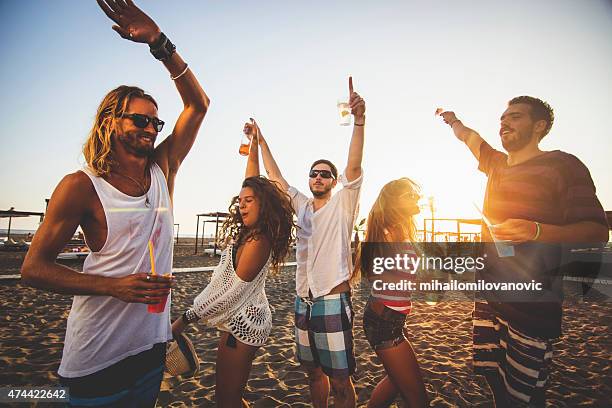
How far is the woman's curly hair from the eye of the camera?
7.77 feet

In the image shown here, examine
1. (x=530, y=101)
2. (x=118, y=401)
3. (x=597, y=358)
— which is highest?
(x=530, y=101)

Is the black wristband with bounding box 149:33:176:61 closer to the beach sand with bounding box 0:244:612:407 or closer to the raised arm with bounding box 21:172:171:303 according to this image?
the raised arm with bounding box 21:172:171:303

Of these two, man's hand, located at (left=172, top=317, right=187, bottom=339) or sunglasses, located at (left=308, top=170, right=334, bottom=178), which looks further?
sunglasses, located at (left=308, top=170, right=334, bottom=178)

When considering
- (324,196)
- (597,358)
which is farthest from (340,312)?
(597,358)

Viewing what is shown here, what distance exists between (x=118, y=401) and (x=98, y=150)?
1333mm

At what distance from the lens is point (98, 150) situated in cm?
168

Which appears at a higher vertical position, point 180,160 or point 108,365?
point 180,160

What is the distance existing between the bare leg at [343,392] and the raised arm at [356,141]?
1.71 m

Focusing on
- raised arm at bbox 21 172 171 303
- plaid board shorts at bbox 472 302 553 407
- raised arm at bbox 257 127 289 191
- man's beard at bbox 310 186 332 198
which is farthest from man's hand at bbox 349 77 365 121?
raised arm at bbox 21 172 171 303

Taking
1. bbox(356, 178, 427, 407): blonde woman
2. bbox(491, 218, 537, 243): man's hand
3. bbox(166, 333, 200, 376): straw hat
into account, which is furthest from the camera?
bbox(356, 178, 427, 407): blonde woman

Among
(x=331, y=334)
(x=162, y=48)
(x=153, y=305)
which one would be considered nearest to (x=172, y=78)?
(x=162, y=48)

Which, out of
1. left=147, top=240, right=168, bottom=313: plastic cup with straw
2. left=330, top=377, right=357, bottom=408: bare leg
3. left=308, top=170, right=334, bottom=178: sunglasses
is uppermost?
left=308, top=170, right=334, bottom=178: sunglasses

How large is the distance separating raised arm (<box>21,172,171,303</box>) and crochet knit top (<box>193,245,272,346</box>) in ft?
2.34

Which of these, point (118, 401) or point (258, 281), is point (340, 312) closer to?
point (258, 281)
